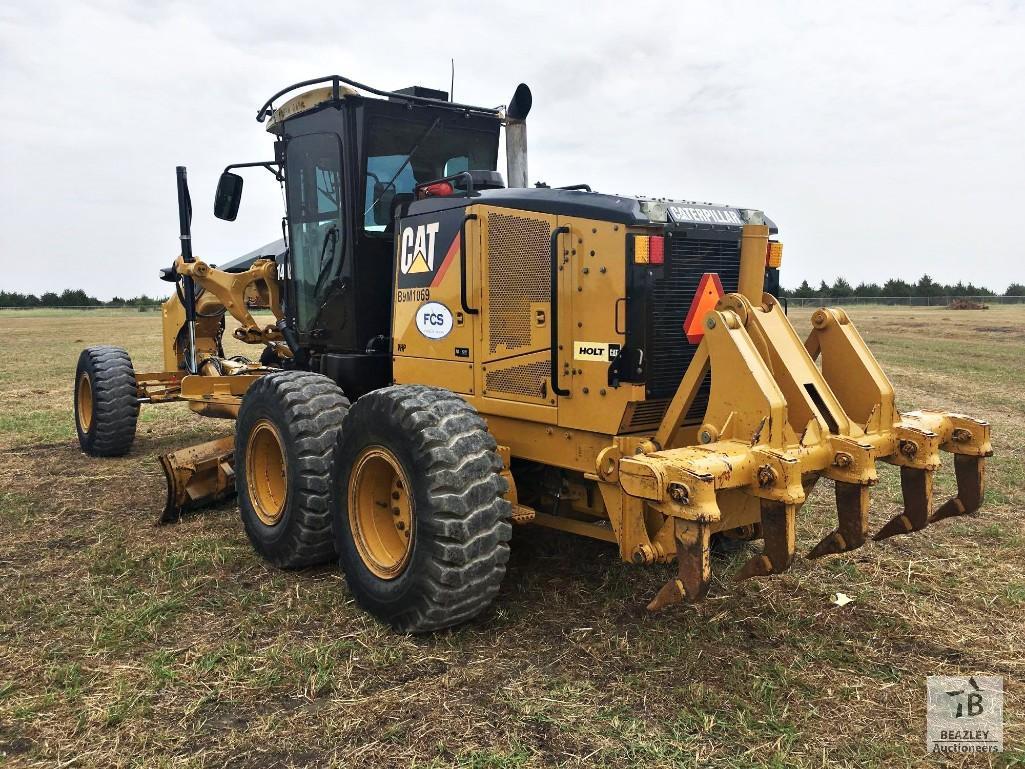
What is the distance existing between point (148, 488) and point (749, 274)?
19.1 feet

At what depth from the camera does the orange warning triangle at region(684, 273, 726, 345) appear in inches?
165

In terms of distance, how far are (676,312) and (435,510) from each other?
1640mm

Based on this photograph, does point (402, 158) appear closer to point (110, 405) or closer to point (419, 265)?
point (419, 265)

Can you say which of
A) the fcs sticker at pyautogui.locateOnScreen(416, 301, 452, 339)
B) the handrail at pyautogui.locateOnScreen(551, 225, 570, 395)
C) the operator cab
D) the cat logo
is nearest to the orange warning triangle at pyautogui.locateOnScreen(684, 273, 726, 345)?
the handrail at pyautogui.locateOnScreen(551, 225, 570, 395)

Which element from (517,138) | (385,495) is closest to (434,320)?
(385,495)

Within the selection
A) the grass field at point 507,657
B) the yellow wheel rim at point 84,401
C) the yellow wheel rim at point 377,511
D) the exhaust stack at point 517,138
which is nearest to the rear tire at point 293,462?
the grass field at point 507,657

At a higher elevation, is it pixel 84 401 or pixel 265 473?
pixel 84 401

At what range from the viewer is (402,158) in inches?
234

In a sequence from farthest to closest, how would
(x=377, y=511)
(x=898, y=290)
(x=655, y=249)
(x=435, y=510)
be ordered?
1. (x=898, y=290)
2. (x=377, y=511)
3. (x=655, y=249)
4. (x=435, y=510)

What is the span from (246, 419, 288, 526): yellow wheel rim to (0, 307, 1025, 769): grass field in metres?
0.39

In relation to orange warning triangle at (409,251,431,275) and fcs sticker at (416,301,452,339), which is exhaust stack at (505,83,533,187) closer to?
orange warning triangle at (409,251,431,275)

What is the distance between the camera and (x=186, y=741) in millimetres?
3285

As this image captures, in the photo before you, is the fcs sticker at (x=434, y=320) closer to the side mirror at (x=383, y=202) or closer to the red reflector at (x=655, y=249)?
the side mirror at (x=383, y=202)

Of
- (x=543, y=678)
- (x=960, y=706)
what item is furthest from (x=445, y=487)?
(x=960, y=706)
